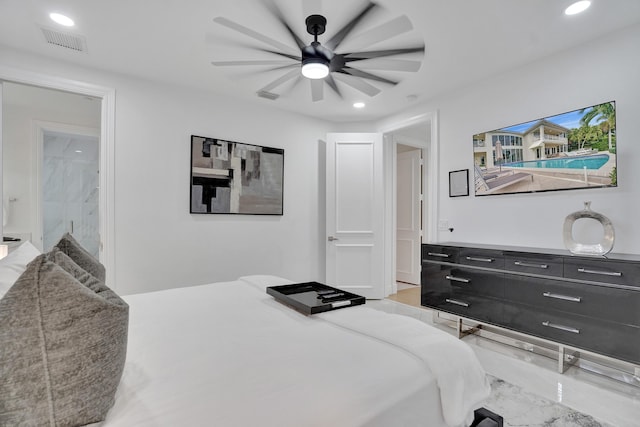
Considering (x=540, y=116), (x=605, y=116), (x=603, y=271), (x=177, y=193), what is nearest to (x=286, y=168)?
(x=177, y=193)

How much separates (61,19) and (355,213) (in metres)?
3.39

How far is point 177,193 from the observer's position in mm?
3320

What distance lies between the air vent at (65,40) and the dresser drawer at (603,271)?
4.01 metres

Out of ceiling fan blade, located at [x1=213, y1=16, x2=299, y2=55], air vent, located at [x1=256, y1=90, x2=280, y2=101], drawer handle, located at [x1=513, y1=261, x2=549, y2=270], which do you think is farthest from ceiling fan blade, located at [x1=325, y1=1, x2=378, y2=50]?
drawer handle, located at [x1=513, y1=261, x2=549, y2=270]

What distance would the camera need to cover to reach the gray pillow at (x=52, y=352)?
73 cm

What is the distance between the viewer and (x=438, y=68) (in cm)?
294

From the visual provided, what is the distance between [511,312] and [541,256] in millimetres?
521

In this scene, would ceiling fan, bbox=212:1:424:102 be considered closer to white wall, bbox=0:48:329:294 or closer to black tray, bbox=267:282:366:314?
white wall, bbox=0:48:329:294

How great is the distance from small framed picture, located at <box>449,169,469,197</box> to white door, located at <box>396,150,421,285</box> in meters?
1.95

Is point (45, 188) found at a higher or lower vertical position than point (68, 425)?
higher

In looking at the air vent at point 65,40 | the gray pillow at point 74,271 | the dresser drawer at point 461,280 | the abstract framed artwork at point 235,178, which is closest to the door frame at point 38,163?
the air vent at point 65,40

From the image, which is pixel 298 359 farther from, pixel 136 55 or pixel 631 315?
pixel 136 55

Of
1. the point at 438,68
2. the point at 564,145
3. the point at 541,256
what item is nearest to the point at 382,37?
the point at 438,68

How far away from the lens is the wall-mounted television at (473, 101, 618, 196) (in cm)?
237
